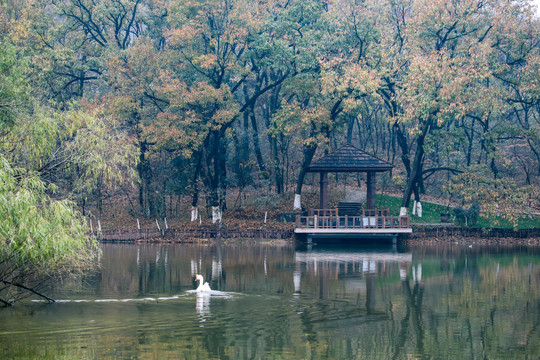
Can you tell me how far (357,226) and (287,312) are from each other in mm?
17811

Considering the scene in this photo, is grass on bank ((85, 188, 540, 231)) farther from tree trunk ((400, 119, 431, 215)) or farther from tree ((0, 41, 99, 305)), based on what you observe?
tree ((0, 41, 99, 305))

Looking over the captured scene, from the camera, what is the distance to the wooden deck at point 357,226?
3359 centimetres

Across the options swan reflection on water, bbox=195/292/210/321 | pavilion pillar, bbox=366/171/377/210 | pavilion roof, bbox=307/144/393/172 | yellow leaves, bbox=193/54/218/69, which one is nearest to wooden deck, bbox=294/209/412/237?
pavilion pillar, bbox=366/171/377/210

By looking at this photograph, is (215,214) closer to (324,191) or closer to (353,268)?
(324,191)

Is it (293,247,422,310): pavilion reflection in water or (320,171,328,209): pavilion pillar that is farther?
(320,171,328,209): pavilion pillar

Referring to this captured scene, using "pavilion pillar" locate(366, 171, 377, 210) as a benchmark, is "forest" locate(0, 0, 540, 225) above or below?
above

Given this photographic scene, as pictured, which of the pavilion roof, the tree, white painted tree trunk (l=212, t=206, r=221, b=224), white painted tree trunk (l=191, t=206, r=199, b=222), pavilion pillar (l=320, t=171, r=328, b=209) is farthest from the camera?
white painted tree trunk (l=191, t=206, r=199, b=222)

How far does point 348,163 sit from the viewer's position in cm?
3484

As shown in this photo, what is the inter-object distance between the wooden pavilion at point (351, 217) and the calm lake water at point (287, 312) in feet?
20.6

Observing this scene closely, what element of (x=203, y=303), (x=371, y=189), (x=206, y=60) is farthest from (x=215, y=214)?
(x=203, y=303)

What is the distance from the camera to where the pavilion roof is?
114 ft

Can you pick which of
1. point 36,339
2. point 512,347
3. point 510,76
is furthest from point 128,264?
point 510,76

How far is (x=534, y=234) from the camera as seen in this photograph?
35219mm

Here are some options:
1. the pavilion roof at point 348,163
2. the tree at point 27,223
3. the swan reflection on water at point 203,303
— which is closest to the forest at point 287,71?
the pavilion roof at point 348,163
